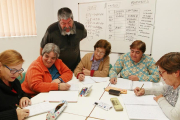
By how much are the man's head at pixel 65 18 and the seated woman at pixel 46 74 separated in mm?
411

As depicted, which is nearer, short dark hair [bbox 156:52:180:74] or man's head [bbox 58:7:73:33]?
short dark hair [bbox 156:52:180:74]

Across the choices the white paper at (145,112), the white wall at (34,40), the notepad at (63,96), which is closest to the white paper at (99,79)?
the notepad at (63,96)

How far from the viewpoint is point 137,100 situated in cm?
133

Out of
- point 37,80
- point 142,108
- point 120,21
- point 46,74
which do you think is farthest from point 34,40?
point 142,108

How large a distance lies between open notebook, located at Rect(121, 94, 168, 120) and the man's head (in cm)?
125

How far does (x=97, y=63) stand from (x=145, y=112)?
3.81 feet

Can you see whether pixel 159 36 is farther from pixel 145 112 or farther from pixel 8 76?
pixel 8 76

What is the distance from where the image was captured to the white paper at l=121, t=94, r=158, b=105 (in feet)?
4.19

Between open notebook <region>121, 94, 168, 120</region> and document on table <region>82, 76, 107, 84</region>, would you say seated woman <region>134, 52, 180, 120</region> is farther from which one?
document on table <region>82, 76, 107, 84</region>

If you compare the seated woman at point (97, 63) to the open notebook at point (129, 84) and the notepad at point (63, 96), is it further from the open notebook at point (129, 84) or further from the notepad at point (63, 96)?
the notepad at point (63, 96)

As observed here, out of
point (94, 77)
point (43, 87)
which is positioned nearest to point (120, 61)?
point (94, 77)

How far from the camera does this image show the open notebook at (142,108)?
1075 millimetres

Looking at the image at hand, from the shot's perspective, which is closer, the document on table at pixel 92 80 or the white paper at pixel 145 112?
the white paper at pixel 145 112

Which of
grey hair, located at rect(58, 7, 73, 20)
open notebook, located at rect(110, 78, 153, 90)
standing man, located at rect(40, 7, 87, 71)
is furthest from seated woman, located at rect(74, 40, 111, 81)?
grey hair, located at rect(58, 7, 73, 20)
